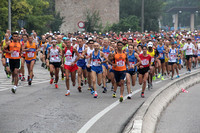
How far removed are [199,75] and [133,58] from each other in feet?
26.7

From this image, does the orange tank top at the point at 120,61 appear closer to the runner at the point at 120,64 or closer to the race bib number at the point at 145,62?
the runner at the point at 120,64

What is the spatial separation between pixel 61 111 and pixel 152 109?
222cm

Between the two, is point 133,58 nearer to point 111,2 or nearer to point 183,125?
point 183,125

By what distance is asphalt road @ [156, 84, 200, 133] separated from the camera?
10148 mm

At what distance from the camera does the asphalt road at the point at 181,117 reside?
1015 centimetres

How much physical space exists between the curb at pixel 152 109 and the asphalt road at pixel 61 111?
1.22 ft

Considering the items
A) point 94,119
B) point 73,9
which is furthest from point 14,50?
point 73,9

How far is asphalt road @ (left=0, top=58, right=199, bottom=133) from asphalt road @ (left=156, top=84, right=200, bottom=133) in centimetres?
83

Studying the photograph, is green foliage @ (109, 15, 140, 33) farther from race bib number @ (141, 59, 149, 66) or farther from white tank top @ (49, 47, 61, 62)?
race bib number @ (141, 59, 149, 66)

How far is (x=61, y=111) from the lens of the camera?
11.5 metres

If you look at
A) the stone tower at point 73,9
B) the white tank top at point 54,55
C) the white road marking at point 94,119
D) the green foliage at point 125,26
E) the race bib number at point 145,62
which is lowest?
the white road marking at point 94,119

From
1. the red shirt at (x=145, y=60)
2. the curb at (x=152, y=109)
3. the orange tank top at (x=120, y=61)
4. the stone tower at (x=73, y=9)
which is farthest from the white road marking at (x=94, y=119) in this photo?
the stone tower at (x=73, y=9)

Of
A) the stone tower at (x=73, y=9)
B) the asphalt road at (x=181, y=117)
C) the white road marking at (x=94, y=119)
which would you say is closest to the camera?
the white road marking at (x=94, y=119)

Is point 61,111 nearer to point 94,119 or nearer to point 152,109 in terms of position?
point 94,119
